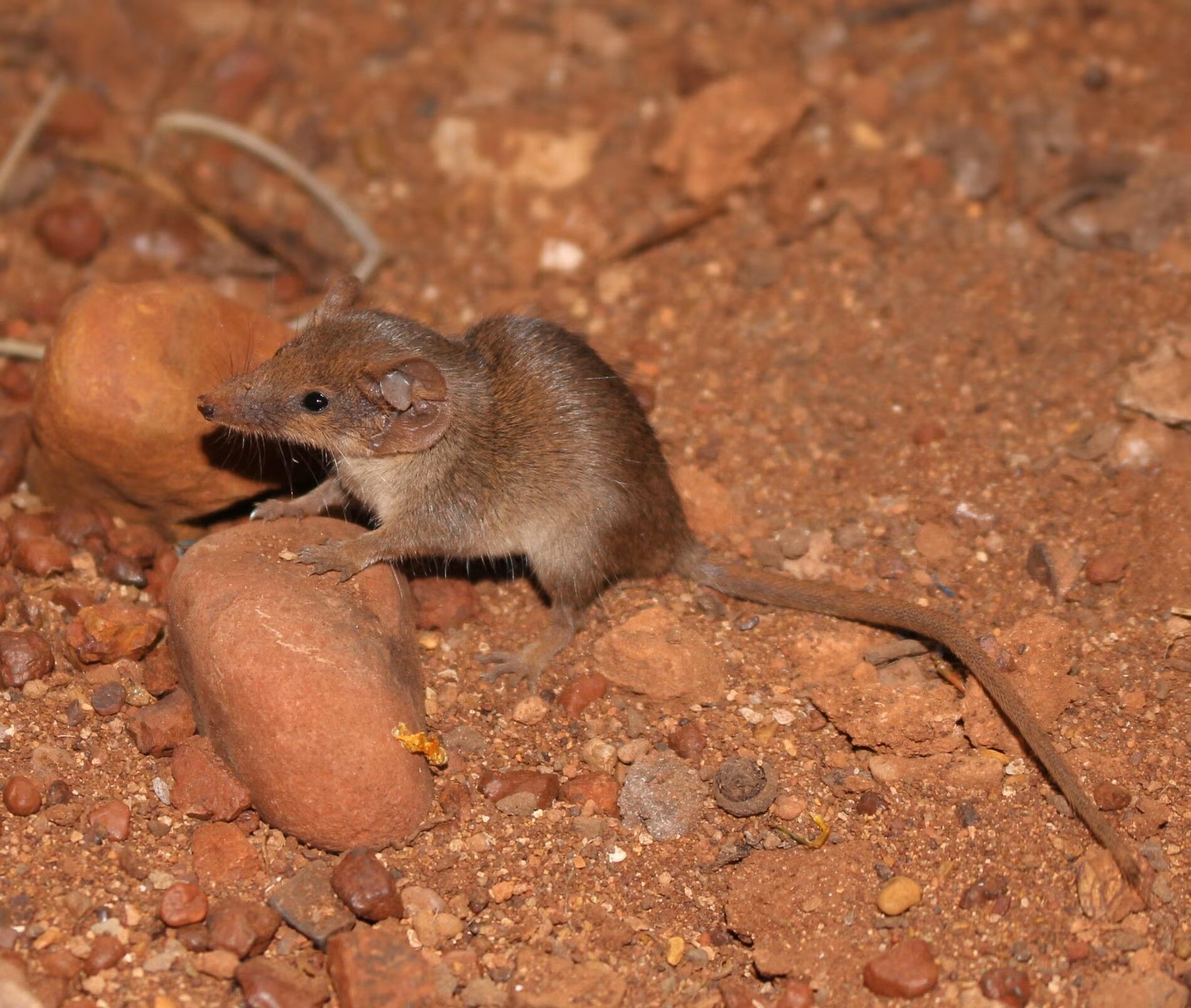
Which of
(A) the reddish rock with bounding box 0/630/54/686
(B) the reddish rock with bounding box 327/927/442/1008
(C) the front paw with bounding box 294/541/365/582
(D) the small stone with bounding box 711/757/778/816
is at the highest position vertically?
(C) the front paw with bounding box 294/541/365/582

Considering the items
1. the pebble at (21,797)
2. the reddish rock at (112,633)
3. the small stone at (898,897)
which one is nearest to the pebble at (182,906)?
the pebble at (21,797)

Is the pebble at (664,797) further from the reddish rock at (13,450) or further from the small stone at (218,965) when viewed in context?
the reddish rock at (13,450)

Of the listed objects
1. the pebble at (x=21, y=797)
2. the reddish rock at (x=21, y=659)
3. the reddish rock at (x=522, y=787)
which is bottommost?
the reddish rock at (x=522, y=787)

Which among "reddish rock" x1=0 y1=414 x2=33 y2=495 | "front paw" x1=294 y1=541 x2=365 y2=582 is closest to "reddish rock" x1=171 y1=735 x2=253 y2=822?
"front paw" x1=294 y1=541 x2=365 y2=582

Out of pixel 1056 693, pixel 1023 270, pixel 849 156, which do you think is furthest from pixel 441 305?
pixel 1056 693

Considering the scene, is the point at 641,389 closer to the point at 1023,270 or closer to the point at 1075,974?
the point at 1023,270

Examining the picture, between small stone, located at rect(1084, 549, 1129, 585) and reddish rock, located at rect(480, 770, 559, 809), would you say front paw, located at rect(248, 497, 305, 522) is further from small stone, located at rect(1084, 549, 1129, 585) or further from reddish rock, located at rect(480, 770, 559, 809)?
small stone, located at rect(1084, 549, 1129, 585)
